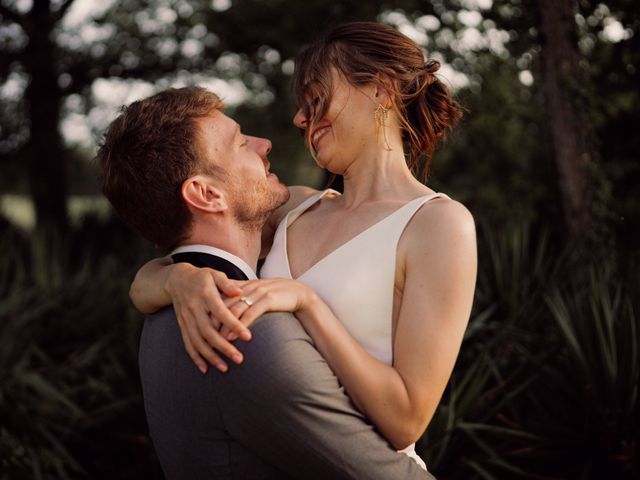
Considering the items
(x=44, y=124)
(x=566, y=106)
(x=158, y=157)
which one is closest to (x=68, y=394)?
(x=158, y=157)

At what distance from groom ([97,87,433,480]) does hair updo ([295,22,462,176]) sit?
0.92ft

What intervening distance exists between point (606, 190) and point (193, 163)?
3.52 metres

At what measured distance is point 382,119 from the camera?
2.47m

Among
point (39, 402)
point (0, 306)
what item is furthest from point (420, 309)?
point (0, 306)

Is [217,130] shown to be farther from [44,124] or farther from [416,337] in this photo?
[44,124]

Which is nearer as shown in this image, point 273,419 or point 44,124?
point 273,419

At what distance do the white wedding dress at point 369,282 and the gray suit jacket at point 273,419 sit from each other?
0.29 meters

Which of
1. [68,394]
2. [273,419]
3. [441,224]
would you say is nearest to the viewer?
[273,419]

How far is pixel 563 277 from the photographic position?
4910 millimetres

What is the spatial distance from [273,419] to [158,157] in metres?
0.96

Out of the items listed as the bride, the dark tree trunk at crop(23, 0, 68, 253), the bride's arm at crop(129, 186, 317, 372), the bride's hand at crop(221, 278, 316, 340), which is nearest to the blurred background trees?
the bride

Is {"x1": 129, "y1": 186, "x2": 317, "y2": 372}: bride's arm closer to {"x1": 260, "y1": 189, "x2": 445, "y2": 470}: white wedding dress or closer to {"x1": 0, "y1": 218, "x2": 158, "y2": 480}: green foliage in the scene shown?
{"x1": 260, "y1": 189, "x2": 445, "y2": 470}: white wedding dress

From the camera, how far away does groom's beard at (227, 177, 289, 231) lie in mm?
2418

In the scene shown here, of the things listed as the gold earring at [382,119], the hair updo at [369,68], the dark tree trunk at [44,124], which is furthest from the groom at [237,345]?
the dark tree trunk at [44,124]
